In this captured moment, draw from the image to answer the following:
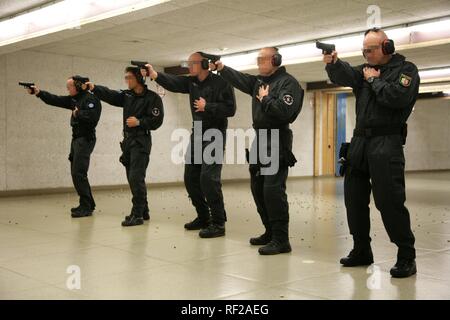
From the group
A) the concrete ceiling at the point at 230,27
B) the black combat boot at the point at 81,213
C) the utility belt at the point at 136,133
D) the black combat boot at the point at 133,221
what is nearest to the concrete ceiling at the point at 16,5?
the concrete ceiling at the point at 230,27

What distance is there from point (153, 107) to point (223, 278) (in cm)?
291

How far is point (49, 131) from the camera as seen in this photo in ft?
34.1

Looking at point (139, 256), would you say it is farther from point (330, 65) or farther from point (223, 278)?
point (330, 65)

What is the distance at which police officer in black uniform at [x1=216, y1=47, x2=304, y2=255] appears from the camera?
432 centimetres

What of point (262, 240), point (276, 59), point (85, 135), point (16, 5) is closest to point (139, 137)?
point (85, 135)

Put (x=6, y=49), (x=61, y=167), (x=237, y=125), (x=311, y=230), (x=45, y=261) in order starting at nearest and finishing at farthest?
(x=45, y=261) < (x=311, y=230) < (x=6, y=49) < (x=61, y=167) < (x=237, y=125)

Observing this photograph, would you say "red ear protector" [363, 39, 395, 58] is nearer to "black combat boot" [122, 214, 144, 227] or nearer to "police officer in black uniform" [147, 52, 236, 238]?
"police officer in black uniform" [147, 52, 236, 238]

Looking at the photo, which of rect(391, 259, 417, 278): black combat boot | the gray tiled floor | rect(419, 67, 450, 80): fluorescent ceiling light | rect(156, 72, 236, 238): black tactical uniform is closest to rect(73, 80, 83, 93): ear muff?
the gray tiled floor

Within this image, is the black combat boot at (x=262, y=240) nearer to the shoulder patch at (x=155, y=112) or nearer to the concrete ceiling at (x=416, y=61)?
the shoulder patch at (x=155, y=112)

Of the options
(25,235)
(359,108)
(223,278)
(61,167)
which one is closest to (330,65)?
(359,108)

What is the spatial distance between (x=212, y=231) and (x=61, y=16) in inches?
153

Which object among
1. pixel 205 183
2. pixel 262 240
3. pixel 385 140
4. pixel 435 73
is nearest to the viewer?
pixel 385 140

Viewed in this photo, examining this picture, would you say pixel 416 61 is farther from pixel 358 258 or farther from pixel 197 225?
pixel 358 258

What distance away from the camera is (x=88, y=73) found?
11.0m
